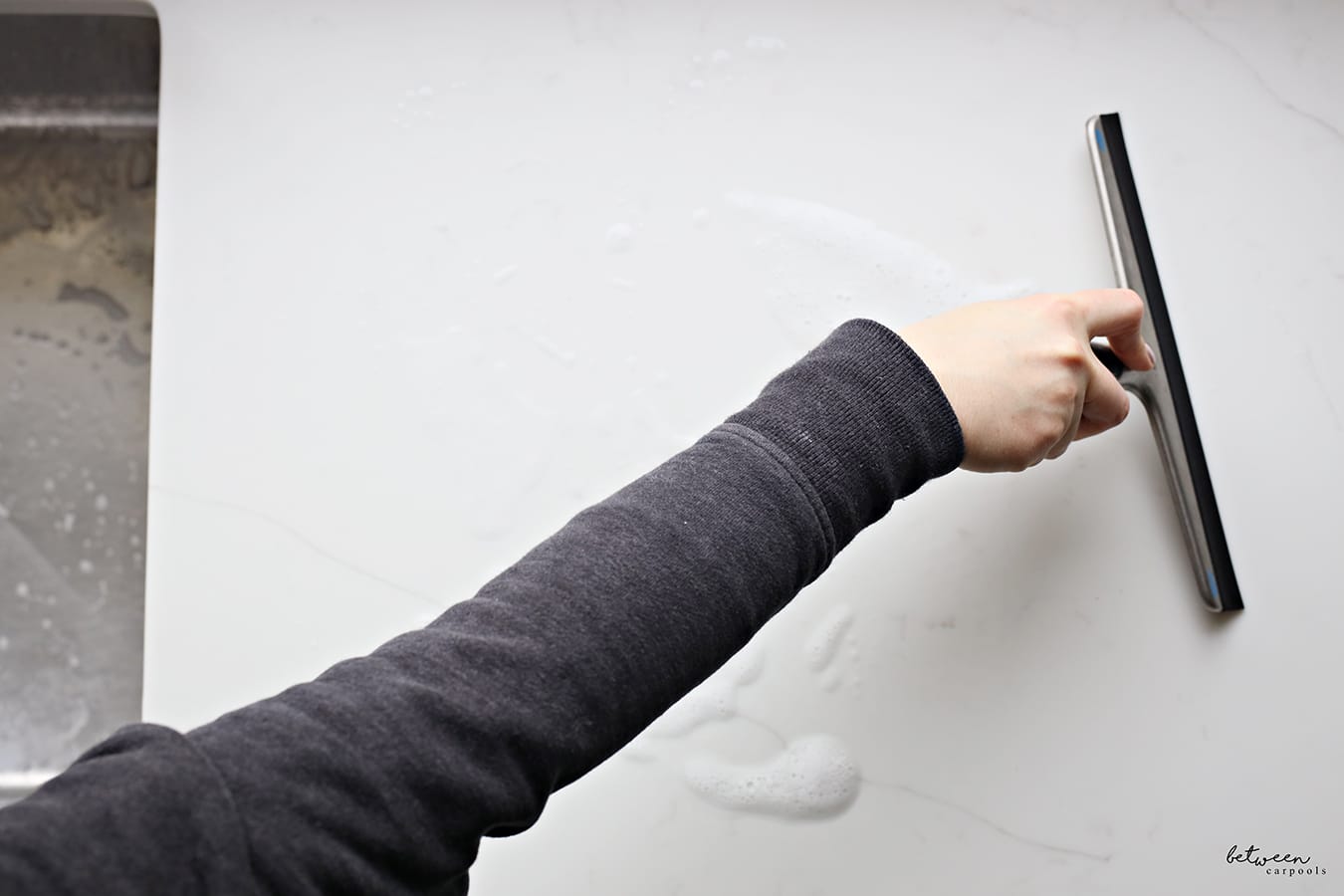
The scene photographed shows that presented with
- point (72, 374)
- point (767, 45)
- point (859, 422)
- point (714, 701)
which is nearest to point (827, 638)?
point (714, 701)

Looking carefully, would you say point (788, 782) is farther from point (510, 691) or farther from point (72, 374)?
point (72, 374)

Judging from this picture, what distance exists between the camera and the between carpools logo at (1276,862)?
1.92ft

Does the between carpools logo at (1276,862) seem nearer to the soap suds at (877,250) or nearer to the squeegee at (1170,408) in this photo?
the squeegee at (1170,408)

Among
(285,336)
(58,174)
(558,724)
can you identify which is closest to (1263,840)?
(558,724)

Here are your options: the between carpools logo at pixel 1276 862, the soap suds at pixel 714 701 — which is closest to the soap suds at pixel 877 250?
the soap suds at pixel 714 701

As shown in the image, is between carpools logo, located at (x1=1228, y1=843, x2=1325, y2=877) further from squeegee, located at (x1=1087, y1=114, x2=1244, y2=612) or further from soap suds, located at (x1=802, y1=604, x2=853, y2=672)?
soap suds, located at (x1=802, y1=604, x2=853, y2=672)

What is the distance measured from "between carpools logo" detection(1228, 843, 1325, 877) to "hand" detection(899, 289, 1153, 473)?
0.82 ft

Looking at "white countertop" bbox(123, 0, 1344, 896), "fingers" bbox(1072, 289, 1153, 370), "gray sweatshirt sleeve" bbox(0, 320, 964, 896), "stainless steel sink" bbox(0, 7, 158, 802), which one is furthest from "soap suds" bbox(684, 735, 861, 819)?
"stainless steel sink" bbox(0, 7, 158, 802)

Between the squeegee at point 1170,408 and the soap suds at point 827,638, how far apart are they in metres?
0.21

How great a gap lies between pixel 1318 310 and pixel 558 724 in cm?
56

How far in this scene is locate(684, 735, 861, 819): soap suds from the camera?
59cm

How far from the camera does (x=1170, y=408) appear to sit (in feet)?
2.02

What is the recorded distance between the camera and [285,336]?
0.67 metres

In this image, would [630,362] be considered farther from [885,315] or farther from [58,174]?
[58,174]
